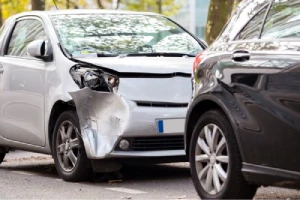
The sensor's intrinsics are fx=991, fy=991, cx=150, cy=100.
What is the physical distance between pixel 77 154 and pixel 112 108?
64 centimetres

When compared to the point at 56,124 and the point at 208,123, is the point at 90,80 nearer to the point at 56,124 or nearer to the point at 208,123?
the point at 56,124

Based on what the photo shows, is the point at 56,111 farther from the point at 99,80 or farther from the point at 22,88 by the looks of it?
the point at 99,80

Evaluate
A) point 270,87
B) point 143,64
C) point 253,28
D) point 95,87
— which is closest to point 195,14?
point 143,64

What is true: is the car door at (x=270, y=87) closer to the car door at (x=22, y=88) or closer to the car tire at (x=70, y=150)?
the car tire at (x=70, y=150)

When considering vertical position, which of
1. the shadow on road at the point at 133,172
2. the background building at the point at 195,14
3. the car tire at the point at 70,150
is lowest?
the background building at the point at 195,14

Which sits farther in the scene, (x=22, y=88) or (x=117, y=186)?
(x=22, y=88)

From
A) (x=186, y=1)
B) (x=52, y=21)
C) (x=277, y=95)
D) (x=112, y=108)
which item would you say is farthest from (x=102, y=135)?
(x=186, y=1)

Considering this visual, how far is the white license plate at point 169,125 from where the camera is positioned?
30.9 ft

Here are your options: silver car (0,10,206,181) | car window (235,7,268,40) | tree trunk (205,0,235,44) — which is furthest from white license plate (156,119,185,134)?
tree trunk (205,0,235,44)

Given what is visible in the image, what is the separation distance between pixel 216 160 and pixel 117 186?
2.38 m

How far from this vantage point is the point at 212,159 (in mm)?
7473

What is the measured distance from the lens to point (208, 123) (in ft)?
24.7

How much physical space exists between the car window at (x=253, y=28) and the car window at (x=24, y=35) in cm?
369

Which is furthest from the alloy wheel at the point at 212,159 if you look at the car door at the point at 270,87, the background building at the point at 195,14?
the background building at the point at 195,14
